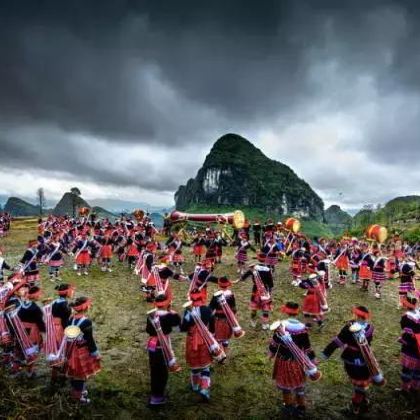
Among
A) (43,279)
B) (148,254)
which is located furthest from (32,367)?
(43,279)

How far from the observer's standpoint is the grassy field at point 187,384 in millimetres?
6484

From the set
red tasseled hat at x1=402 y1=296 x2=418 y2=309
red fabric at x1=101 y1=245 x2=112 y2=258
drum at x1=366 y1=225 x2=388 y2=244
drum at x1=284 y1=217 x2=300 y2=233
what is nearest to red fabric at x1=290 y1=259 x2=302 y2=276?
drum at x1=284 y1=217 x2=300 y2=233

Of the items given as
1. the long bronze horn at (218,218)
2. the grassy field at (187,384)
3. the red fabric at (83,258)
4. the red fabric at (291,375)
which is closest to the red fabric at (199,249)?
the long bronze horn at (218,218)

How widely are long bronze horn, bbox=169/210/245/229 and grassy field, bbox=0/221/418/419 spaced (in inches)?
314

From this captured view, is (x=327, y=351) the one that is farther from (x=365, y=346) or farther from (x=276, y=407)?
(x=276, y=407)

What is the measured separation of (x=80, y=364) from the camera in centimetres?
695

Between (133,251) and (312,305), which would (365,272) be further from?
(133,251)

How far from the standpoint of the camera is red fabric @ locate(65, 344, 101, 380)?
22.8 feet

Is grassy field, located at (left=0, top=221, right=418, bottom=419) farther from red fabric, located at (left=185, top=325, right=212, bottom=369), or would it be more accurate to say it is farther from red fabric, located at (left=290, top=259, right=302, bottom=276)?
red fabric, located at (left=290, top=259, right=302, bottom=276)

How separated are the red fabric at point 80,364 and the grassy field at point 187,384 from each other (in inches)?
19.4

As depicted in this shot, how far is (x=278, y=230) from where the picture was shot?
2427 centimetres

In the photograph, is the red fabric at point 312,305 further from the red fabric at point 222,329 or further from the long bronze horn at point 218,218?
the long bronze horn at point 218,218

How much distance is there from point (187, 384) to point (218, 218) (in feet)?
48.1

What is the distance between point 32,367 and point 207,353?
3.86 metres
